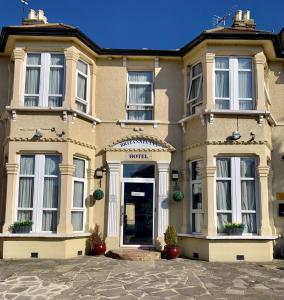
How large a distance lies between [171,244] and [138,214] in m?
1.61

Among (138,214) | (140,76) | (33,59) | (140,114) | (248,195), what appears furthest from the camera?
(140,76)

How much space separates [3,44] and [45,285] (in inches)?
320

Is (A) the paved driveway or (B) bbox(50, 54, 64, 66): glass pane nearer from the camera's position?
(A) the paved driveway

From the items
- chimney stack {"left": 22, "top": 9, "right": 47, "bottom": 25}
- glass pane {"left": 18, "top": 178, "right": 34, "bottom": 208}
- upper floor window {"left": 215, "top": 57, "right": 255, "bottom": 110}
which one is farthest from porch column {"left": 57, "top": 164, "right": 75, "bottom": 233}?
chimney stack {"left": 22, "top": 9, "right": 47, "bottom": 25}

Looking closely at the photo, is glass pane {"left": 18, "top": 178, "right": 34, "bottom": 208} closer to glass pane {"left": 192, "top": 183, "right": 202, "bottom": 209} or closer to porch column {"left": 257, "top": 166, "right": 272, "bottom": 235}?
glass pane {"left": 192, "top": 183, "right": 202, "bottom": 209}

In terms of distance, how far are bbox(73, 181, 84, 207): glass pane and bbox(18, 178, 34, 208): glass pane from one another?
1.31 m

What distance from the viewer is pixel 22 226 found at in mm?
11141

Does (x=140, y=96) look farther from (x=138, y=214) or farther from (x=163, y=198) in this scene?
(x=138, y=214)

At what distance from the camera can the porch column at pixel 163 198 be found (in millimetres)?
12234

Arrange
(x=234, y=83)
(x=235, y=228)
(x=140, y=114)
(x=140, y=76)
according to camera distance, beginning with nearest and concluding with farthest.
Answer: (x=235, y=228)
(x=234, y=83)
(x=140, y=114)
(x=140, y=76)

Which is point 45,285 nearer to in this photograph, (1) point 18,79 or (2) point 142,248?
(2) point 142,248

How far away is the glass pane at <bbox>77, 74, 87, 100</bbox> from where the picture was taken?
1255cm

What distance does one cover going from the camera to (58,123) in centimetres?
1180

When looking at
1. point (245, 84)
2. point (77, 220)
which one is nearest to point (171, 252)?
point (77, 220)
